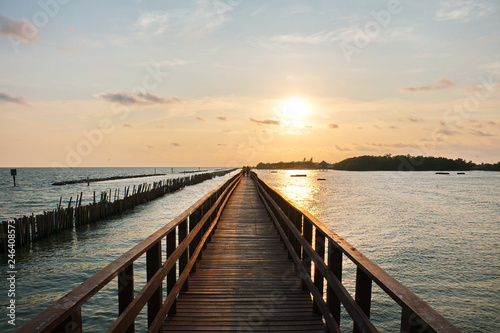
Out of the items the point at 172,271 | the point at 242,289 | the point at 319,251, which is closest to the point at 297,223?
the point at 242,289

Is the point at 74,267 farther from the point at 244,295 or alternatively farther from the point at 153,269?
the point at 153,269

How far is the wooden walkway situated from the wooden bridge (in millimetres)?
13

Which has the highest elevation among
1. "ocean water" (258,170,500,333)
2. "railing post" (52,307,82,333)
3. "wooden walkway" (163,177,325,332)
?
"railing post" (52,307,82,333)

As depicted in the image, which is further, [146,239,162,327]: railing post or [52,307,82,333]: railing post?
[146,239,162,327]: railing post

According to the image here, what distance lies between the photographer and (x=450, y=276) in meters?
14.3

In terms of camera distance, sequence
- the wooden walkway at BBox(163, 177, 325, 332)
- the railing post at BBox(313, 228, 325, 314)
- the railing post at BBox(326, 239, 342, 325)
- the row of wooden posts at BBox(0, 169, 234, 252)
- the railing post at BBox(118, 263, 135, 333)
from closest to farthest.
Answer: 1. the railing post at BBox(118, 263, 135, 333)
2. the railing post at BBox(326, 239, 342, 325)
3. the railing post at BBox(313, 228, 325, 314)
4. the wooden walkway at BBox(163, 177, 325, 332)
5. the row of wooden posts at BBox(0, 169, 234, 252)

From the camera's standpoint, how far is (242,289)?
18.0 ft


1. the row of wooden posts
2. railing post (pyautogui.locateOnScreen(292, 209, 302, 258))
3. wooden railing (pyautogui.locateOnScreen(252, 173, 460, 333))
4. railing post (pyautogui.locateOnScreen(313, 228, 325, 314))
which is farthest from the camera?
the row of wooden posts

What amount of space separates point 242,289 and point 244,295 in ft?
0.87

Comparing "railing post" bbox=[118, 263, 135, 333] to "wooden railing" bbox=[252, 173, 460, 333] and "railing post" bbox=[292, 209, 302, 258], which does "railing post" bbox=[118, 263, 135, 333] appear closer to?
"wooden railing" bbox=[252, 173, 460, 333]

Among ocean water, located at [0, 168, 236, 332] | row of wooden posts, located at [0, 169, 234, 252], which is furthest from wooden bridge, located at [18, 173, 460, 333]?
row of wooden posts, located at [0, 169, 234, 252]

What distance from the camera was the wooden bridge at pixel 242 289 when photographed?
6.18 feet

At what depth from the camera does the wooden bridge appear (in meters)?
1.88

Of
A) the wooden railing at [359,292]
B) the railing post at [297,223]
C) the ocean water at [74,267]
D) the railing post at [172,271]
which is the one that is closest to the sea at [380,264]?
the ocean water at [74,267]
